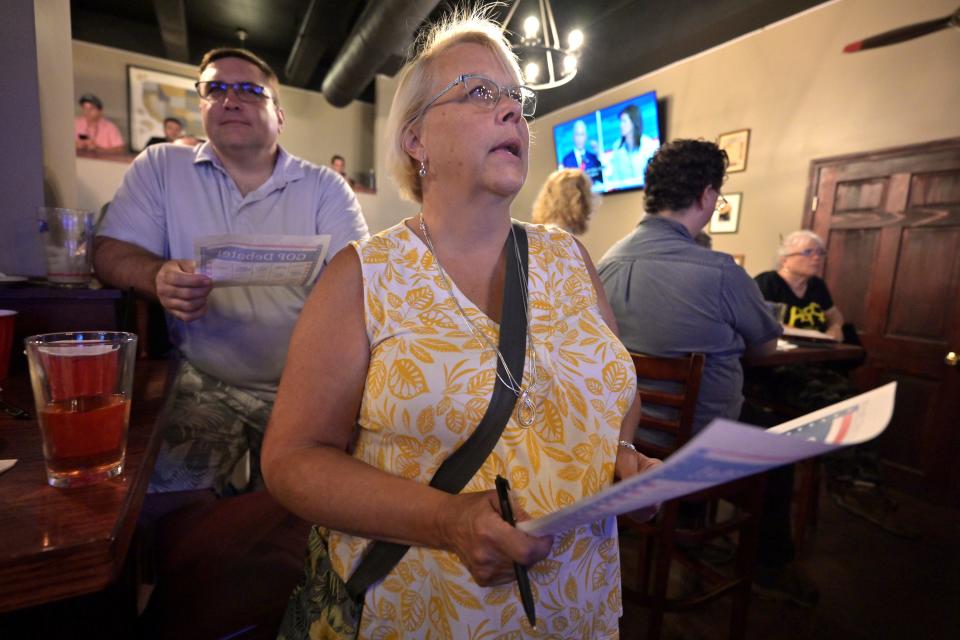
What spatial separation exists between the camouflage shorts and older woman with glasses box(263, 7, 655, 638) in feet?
2.08

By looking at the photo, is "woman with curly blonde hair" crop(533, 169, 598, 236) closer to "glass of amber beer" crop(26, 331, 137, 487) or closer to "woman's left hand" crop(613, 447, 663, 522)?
"woman's left hand" crop(613, 447, 663, 522)

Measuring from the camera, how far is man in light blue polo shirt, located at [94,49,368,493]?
4.38ft

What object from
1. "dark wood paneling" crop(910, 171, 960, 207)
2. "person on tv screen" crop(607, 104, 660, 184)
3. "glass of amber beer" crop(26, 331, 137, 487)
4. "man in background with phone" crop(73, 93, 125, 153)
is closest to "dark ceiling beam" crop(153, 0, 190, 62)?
"man in background with phone" crop(73, 93, 125, 153)

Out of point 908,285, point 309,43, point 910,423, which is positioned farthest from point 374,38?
point 910,423

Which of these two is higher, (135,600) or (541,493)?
(541,493)

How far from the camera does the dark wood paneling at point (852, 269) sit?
3.17 m

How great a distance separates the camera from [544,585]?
75cm

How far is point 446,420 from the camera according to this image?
2.43ft

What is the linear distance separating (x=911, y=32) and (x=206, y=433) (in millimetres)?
3698

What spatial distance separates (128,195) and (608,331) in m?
1.45

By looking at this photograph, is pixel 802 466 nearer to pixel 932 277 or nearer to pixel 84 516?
pixel 932 277

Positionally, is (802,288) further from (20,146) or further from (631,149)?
(20,146)

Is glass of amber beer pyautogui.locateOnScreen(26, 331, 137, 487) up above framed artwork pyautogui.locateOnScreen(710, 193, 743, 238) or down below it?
below

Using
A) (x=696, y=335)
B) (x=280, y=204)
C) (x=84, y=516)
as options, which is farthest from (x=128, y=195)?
(x=696, y=335)
